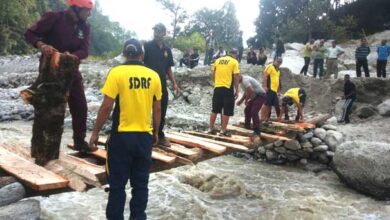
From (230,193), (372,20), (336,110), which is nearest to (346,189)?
(230,193)

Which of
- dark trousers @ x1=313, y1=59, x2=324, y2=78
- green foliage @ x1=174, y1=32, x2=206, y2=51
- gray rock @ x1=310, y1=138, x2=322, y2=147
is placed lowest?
gray rock @ x1=310, y1=138, x2=322, y2=147

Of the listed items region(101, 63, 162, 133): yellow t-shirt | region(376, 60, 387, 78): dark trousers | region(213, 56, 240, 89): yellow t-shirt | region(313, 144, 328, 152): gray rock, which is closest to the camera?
region(101, 63, 162, 133): yellow t-shirt

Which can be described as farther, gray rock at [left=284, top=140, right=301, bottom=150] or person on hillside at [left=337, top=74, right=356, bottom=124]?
person on hillside at [left=337, top=74, right=356, bottom=124]

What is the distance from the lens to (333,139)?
1066cm

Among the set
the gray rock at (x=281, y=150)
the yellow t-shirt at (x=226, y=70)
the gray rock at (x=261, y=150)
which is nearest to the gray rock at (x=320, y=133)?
the gray rock at (x=281, y=150)

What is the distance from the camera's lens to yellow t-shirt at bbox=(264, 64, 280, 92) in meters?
8.87

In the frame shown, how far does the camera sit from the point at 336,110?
14.4 m

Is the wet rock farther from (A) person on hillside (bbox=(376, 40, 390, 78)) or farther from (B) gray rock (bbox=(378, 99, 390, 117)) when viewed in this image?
(A) person on hillside (bbox=(376, 40, 390, 78))

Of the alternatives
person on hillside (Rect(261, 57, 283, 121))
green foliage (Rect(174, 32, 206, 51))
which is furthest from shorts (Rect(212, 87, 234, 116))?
green foliage (Rect(174, 32, 206, 51))

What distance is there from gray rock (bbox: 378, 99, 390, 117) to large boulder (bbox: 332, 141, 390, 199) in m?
4.69

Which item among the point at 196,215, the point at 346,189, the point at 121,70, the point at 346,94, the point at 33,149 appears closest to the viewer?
the point at 121,70

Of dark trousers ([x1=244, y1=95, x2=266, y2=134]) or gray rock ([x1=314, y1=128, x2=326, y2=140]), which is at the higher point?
dark trousers ([x1=244, y1=95, x2=266, y2=134])

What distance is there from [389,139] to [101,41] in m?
41.7

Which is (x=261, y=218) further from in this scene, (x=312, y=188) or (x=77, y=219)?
(x=77, y=219)
